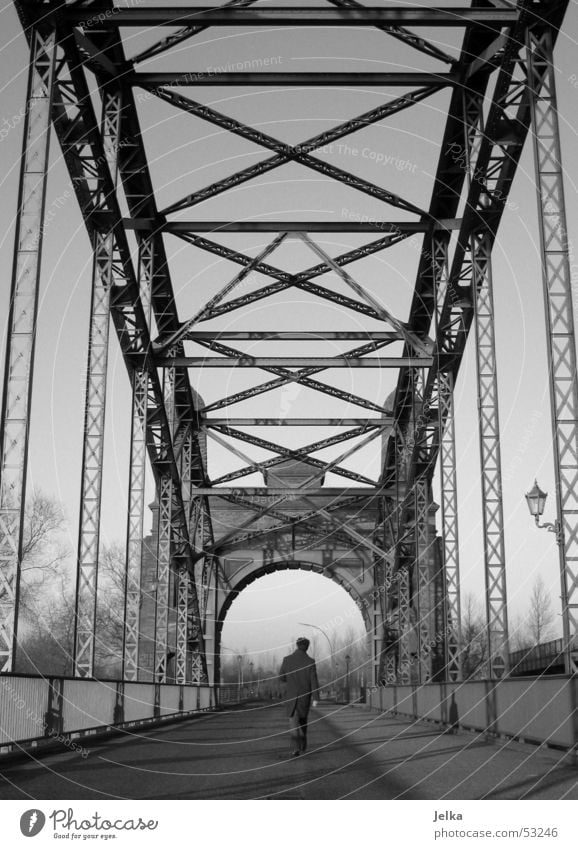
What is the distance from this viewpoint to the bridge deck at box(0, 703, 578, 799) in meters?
9.85

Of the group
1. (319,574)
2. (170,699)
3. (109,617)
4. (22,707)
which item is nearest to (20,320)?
(22,707)

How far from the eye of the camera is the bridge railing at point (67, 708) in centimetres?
1313

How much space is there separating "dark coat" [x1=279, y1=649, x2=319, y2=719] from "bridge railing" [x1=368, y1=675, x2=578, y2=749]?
2.67m

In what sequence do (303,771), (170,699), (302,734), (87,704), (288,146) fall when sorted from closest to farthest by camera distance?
(303,771)
(302,734)
(87,704)
(288,146)
(170,699)

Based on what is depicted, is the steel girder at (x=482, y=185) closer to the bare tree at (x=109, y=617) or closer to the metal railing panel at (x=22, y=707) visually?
the metal railing panel at (x=22, y=707)

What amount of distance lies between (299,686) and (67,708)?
4131mm

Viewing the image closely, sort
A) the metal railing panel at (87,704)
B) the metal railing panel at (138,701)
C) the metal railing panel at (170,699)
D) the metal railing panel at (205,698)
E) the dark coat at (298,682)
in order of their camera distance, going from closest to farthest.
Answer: the dark coat at (298,682) < the metal railing panel at (87,704) < the metal railing panel at (138,701) < the metal railing panel at (170,699) < the metal railing panel at (205,698)

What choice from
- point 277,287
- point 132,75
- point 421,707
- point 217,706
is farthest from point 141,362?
point 217,706

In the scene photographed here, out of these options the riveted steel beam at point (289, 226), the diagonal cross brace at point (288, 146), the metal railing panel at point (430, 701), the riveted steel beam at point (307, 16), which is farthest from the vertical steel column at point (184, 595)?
the riveted steel beam at point (307, 16)

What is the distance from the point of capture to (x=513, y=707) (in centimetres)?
1509

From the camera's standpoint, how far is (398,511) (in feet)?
131

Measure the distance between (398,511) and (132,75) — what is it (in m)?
21.5

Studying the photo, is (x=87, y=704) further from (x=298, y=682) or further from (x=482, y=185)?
(x=482, y=185)
